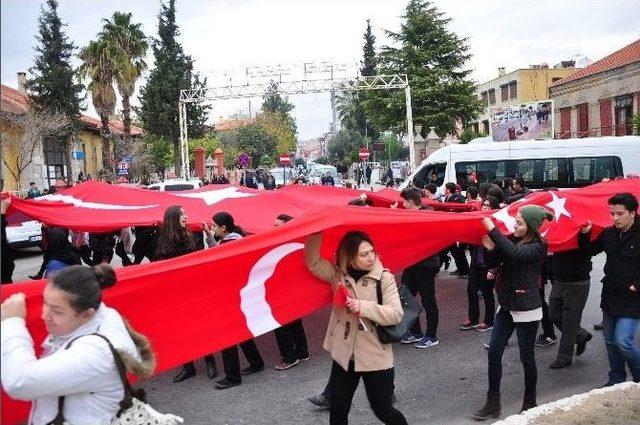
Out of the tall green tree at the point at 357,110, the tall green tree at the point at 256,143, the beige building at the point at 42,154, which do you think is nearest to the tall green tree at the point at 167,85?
the beige building at the point at 42,154

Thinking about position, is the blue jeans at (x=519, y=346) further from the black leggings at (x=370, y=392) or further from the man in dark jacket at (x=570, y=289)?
the black leggings at (x=370, y=392)

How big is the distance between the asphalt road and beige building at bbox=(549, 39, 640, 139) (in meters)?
27.6

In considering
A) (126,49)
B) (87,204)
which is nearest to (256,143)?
(126,49)

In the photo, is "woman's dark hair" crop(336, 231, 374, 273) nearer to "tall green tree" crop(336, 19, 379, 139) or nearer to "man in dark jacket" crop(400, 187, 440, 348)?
"man in dark jacket" crop(400, 187, 440, 348)

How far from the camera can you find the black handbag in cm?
379

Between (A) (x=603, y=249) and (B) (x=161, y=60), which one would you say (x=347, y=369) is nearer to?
(A) (x=603, y=249)

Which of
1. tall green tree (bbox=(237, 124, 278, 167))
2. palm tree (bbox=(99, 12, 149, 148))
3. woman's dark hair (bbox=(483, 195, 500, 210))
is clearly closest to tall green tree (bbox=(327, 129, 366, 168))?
tall green tree (bbox=(237, 124, 278, 167))

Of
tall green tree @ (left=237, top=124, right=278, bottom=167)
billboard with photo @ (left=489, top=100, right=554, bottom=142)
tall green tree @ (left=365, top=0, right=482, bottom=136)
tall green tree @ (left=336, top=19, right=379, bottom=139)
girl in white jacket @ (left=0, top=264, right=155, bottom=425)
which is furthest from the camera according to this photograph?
tall green tree @ (left=237, top=124, right=278, bottom=167)

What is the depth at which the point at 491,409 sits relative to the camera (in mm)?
4945

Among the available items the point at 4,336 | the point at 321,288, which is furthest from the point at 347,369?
the point at 4,336

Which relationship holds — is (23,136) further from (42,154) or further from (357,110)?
(357,110)

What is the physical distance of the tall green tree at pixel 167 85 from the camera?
131ft

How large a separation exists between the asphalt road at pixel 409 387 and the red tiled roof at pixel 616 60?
92.1 feet

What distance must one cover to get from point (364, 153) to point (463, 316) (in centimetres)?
2851
